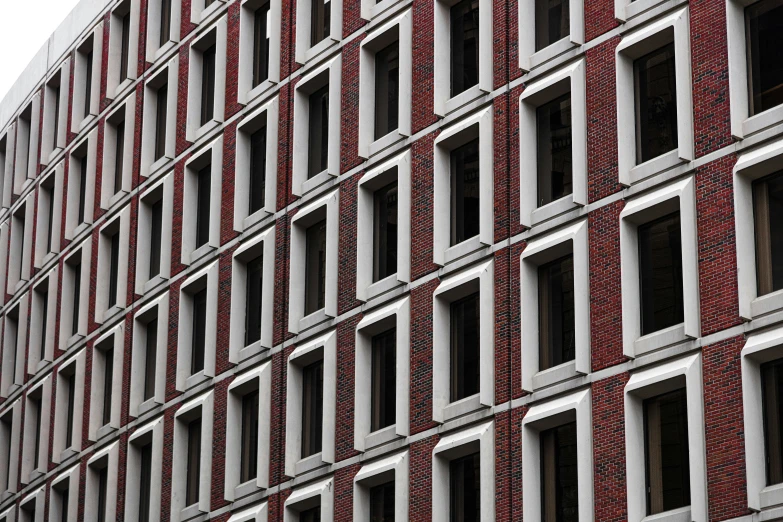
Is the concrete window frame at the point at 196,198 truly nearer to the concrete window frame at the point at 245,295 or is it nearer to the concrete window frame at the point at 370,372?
the concrete window frame at the point at 245,295

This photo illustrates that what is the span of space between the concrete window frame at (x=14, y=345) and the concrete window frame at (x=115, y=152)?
776 cm

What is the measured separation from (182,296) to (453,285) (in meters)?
13.4

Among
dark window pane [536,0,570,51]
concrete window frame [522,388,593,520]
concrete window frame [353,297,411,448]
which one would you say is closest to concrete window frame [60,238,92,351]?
concrete window frame [353,297,411,448]

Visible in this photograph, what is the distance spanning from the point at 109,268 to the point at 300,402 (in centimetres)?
1410

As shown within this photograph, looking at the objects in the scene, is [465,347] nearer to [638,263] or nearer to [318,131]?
[638,263]

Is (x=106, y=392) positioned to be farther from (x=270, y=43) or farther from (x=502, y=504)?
(x=502, y=504)

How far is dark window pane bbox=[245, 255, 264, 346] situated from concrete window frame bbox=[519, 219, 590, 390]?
1166 centimetres

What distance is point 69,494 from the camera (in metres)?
57.6

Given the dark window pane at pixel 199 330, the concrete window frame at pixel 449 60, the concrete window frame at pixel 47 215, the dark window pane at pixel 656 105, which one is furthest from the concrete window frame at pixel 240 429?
the concrete window frame at pixel 47 215

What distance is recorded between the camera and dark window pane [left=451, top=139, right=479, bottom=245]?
42844mm

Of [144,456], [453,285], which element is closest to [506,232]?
[453,285]

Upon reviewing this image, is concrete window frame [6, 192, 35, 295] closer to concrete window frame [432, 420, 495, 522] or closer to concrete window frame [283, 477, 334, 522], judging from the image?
concrete window frame [283, 477, 334, 522]

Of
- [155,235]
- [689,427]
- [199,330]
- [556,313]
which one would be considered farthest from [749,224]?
[155,235]

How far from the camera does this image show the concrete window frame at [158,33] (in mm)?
56438
